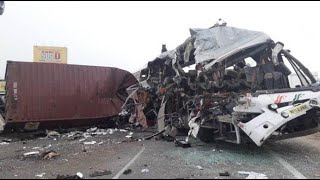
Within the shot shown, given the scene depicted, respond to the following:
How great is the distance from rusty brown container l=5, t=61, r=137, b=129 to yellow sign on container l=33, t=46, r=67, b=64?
28482mm

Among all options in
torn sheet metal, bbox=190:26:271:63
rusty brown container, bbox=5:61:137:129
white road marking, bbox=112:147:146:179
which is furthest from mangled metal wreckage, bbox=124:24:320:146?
rusty brown container, bbox=5:61:137:129

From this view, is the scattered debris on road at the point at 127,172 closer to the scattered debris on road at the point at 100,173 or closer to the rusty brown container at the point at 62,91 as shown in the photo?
the scattered debris on road at the point at 100,173

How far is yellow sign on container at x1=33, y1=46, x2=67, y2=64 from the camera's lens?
41.3m

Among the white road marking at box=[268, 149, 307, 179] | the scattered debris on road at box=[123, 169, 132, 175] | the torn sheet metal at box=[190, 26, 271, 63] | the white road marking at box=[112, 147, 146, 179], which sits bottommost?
the white road marking at box=[112, 147, 146, 179]

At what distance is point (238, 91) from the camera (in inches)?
320

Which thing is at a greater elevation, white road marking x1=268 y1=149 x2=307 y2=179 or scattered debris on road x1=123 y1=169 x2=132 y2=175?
white road marking x1=268 y1=149 x2=307 y2=179

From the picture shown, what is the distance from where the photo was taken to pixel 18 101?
38.5 ft

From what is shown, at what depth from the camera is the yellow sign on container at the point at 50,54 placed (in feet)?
136

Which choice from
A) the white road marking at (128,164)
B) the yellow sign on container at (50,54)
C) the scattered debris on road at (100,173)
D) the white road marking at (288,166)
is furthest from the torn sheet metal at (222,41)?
the yellow sign on container at (50,54)

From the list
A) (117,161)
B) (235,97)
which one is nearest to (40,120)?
(117,161)

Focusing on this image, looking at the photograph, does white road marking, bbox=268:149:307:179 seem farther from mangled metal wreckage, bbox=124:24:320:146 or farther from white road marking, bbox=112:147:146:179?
white road marking, bbox=112:147:146:179

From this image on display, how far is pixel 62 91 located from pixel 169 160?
6806mm

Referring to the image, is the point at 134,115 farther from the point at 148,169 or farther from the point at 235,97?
the point at 148,169

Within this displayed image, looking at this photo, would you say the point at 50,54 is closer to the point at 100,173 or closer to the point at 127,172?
the point at 100,173
